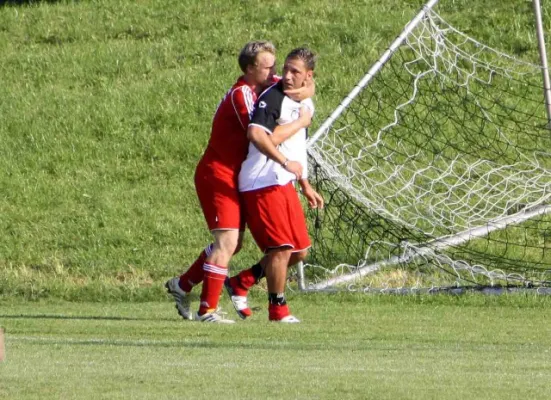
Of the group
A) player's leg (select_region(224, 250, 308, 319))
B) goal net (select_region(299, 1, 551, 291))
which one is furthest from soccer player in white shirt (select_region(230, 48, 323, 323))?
goal net (select_region(299, 1, 551, 291))

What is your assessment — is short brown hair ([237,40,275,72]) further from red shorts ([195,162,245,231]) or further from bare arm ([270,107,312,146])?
red shorts ([195,162,245,231])

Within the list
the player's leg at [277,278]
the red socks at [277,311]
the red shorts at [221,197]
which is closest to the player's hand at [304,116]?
the red shorts at [221,197]

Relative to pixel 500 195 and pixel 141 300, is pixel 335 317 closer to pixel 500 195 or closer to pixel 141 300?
pixel 141 300

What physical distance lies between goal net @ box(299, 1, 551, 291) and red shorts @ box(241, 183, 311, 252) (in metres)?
2.86

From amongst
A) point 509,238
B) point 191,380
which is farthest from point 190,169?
point 191,380

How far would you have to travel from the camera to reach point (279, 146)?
10.1 m

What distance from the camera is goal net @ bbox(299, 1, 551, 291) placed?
13.4 meters

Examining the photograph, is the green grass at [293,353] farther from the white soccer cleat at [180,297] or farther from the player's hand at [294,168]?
the player's hand at [294,168]

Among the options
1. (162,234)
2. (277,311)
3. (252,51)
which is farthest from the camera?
(162,234)

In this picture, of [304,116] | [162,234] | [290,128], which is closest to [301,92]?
[304,116]

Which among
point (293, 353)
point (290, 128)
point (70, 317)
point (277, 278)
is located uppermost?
point (290, 128)

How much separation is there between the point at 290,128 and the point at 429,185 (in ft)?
19.5

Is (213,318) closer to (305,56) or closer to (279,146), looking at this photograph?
(279,146)

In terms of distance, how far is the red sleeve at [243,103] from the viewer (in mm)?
9930
